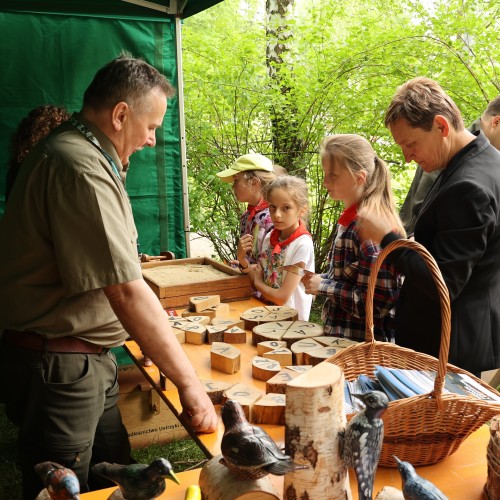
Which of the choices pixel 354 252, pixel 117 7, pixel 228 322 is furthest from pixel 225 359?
pixel 117 7

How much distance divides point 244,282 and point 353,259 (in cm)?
74

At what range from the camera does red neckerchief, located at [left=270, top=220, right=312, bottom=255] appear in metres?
3.25

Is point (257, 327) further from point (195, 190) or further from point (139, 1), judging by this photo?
point (195, 190)

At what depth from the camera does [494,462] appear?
1276 mm

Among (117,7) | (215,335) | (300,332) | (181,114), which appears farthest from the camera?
(181,114)

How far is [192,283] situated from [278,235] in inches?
24.3

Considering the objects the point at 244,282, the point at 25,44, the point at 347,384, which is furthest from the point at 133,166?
the point at 347,384

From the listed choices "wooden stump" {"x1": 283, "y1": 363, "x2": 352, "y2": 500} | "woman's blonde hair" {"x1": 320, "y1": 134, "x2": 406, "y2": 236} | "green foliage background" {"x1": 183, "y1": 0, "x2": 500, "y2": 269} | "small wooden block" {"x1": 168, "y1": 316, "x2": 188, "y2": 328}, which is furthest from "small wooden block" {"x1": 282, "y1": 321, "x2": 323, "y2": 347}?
"green foliage background" {"x1": 183, "y1": 0, "x2": 500, "y2": 269}

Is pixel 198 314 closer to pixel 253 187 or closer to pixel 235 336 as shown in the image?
pixel 235 336

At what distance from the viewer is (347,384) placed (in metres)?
1.59

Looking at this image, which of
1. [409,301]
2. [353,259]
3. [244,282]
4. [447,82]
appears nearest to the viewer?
[409,301]

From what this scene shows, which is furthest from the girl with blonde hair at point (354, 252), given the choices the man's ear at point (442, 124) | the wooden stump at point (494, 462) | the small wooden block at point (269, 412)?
the wooden stump at point (494, 462)

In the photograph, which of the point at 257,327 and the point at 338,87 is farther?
the point at 338,87

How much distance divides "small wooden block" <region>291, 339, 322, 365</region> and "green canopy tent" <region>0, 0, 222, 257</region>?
100 inches
